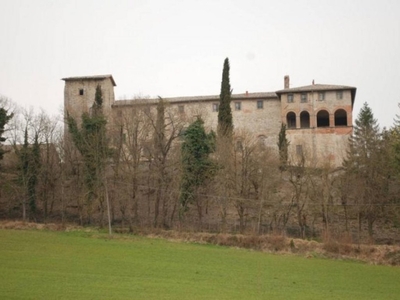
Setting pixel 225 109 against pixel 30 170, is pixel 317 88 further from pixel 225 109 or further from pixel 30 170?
pixel 30 170

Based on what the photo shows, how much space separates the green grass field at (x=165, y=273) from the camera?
57.5 feet

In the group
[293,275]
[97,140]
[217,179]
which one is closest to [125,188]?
[97,140]

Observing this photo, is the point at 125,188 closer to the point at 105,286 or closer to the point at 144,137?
the point at 144,137

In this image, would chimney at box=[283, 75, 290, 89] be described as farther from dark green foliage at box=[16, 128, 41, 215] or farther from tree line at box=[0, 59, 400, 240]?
dark green foliage at box=[16, 128, 41, 215]

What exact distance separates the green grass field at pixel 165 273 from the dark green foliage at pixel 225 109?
42.1ft

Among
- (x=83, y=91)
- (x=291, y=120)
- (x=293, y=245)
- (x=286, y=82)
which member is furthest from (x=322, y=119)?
(x=293, y=245)

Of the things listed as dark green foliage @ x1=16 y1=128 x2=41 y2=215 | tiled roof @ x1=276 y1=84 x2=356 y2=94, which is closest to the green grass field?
dark green foliage @ x1=16 y1=128 x2=41 y2=215

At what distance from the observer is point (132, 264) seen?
23.7 m

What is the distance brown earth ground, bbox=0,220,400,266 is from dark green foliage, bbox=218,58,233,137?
999 centimetres

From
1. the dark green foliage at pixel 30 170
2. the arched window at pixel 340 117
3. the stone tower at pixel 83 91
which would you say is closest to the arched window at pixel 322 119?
the arched window at pixel 340 117

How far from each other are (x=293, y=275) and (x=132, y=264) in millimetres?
7564

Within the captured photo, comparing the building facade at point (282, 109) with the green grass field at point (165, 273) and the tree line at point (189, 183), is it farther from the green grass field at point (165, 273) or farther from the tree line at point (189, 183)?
the green grass field at point (165, 273)

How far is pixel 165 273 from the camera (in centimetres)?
2206

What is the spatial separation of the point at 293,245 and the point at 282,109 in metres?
26.4
